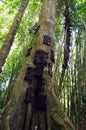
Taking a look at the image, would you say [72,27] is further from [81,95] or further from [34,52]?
[34,52]

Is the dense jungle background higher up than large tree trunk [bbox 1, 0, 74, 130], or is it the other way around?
the dense jungle background

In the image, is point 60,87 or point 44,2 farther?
point 60,87

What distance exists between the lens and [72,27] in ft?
25.3

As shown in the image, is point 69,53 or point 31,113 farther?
point 69,53

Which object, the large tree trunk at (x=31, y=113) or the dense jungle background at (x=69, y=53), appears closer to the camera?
the large tree trunk at (x=31, y=113)

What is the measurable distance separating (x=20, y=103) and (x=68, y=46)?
4.43m

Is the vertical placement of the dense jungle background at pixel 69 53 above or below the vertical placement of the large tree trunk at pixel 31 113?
above

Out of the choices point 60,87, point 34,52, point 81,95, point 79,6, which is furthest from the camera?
point 79,6

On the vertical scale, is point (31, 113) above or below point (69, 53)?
below

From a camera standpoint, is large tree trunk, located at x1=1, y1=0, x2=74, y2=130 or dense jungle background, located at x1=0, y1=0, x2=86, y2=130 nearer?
large tree trunk, located at x1=1, y1=0, x2=74, y2=130

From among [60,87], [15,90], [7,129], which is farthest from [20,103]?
[60,87]

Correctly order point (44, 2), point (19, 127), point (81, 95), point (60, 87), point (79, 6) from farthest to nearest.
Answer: point (79, 6) → point (60, 87) → point (81, 95) → point (44, 2) → point (19, 127)

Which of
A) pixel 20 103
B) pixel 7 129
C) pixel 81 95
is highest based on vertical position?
pixel 81 95

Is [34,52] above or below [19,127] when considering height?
above
